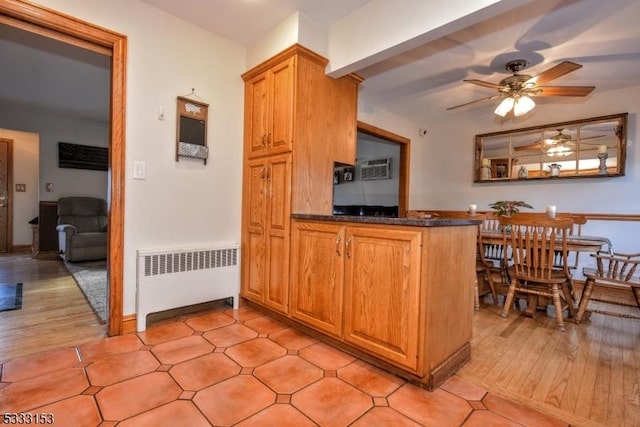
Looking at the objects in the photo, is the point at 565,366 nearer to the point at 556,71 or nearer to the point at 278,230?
the point at 278,230

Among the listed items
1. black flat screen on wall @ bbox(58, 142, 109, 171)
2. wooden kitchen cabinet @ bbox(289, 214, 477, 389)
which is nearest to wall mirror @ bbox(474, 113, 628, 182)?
wooden kitchen cabinet @ bbox(289, 214, 477, 389)

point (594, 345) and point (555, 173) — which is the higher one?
point (555, 173)

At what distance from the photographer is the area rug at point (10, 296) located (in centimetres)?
251

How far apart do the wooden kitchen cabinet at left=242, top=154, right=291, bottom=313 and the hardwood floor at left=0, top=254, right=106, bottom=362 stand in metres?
1.12

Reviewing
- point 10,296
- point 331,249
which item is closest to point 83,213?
point 10,296

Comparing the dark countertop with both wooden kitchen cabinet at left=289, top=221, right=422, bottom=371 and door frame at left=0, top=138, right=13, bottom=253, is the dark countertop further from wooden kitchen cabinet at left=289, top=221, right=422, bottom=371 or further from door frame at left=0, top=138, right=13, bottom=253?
door frame at left=0, top=138, right=13, bottom=253

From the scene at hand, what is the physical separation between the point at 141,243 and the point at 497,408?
2.37 metres

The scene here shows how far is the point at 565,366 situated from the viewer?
1.82 metres

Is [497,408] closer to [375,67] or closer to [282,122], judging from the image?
[282,122]

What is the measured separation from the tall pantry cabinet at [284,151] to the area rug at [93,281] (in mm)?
1195

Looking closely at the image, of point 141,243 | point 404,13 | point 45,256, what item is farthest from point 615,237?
point 45,256

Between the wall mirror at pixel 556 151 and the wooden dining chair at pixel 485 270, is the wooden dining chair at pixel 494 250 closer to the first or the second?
the wooden dining chair at pixel 485 270

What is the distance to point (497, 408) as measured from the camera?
1430 millimetres

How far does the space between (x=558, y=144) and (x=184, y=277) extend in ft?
14.8
